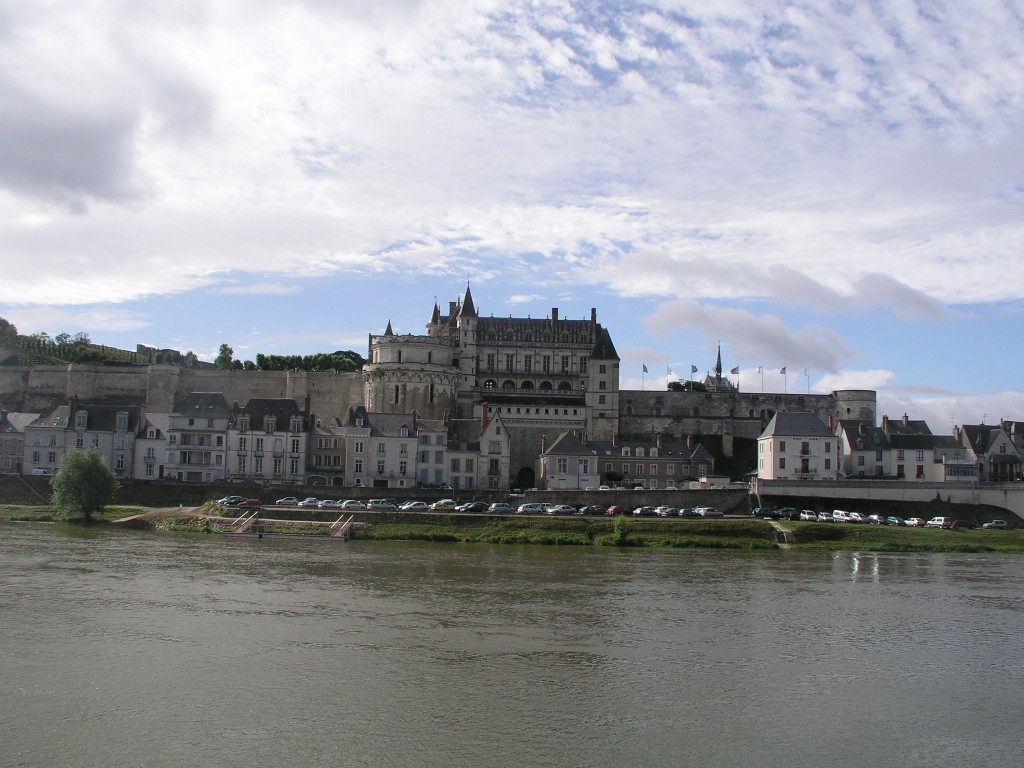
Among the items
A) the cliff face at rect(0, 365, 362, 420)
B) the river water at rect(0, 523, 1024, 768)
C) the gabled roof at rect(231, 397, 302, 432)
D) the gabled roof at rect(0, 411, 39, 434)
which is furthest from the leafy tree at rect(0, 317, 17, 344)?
the river water at rect(0, 523, 1024, 768)

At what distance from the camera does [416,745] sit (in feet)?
41.8

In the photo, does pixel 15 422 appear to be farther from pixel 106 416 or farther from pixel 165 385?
pixel 165 385

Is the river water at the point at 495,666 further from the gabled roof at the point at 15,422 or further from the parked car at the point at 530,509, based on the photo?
the gabled roof at the point at 15,422

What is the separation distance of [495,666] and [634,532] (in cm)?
1920

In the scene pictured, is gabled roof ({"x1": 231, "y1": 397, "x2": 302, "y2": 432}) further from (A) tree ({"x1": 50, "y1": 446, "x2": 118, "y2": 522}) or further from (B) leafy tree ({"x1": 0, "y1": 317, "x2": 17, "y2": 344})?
Answer: (B) leafy tree ({"x1": 0, "y1": 317, "x2": 17, "y2": 344})

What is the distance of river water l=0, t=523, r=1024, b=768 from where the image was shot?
12797 millimetres

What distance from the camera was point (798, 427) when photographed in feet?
152

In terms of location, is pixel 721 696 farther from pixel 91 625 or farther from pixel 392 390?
pixel 392 390

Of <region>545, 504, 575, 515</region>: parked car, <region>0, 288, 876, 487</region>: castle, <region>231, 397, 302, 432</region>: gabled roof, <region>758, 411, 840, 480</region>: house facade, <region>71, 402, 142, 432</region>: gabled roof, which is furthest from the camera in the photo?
<region>0, 288, 876, 487</region>: castle

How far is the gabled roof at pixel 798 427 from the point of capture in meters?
46.1

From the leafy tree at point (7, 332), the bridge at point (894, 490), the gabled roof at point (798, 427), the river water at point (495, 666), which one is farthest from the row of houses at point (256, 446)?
the leafy tree at point (7, 332)

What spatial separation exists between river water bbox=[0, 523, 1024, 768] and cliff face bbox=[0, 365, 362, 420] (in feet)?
121

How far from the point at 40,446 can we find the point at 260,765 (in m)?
38.1

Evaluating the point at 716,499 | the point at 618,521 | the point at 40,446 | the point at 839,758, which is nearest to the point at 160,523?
the point at 40,446
